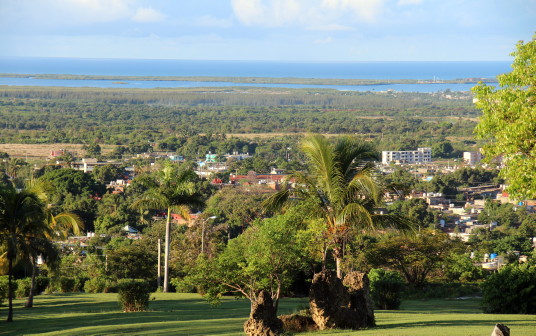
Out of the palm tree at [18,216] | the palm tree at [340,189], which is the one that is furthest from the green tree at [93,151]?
the palm tree at [340,189]

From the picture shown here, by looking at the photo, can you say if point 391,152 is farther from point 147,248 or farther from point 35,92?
point 35,92

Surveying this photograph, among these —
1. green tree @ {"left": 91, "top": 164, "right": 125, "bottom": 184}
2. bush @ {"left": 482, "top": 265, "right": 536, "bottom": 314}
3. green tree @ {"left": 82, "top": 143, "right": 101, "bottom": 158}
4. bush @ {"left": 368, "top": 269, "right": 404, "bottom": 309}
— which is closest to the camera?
bush @ {"left": 482, "top": 265, "right": 536, "bottom": 314}

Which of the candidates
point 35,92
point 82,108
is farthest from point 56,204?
point 35,92

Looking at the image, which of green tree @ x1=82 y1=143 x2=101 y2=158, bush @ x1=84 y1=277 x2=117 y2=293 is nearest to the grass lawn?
bush @ x1=84 y1=277 x2=117 y2=293

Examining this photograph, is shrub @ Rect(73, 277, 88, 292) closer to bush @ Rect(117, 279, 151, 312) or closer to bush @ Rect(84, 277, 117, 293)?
bush @ Rect(84, 277, 117, 293)

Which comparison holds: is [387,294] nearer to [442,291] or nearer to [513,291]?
[513,291]

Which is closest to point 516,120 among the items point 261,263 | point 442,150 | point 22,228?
point 261,263
